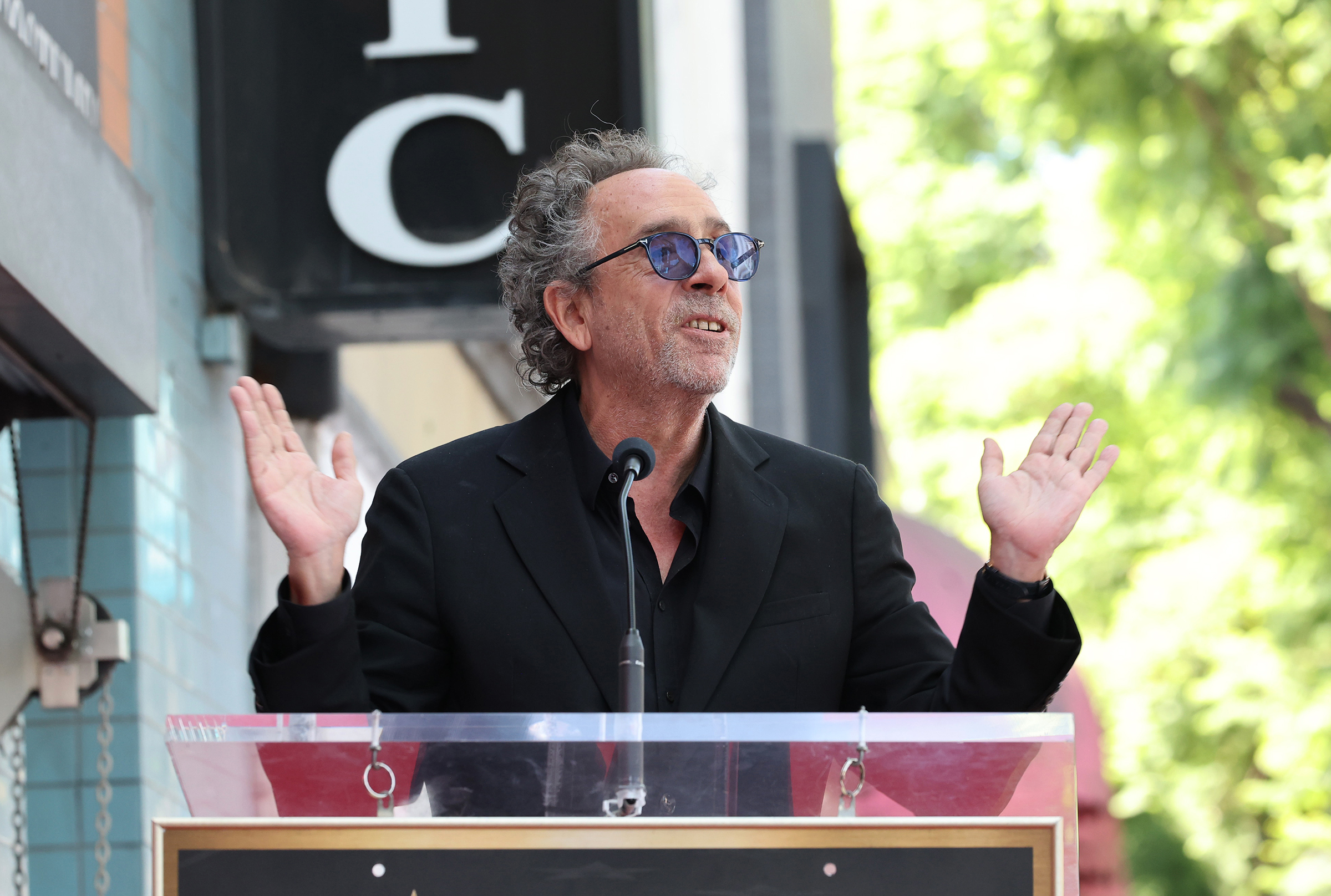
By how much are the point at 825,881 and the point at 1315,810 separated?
446 inches

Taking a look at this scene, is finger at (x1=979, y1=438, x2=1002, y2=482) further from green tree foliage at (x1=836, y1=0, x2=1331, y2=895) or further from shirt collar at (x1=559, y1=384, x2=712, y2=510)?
green tree foliage at (x1=836, y1=0, x2=1331, y2=895)

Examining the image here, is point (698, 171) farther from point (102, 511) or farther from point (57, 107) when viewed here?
point (102, 511)

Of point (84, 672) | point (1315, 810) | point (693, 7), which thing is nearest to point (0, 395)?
point (84, 672)

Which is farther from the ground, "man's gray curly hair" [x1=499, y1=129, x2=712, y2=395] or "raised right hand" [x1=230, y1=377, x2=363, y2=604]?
"man's gray curly hair" [x1=499, y1=129, x2=712, y2=395]

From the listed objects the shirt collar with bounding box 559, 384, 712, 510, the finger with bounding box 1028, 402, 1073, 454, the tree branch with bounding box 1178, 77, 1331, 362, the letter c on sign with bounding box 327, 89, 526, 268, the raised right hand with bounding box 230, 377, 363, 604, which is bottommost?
the raised right hand with bounding box 230, 377, 363, 604

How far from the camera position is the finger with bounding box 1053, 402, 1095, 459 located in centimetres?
272

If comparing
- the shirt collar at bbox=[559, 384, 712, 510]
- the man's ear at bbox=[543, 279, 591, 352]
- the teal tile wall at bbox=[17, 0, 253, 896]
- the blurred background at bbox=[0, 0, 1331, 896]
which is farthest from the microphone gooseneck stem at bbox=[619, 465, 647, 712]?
the teal tile wall at bbox=[17, 0, 253, 896]

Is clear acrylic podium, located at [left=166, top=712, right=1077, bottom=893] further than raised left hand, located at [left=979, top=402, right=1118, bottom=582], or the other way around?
raised left hand, located at [left=979, top=402, right=1118, bottom=582]

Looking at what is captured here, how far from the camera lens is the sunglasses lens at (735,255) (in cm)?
307

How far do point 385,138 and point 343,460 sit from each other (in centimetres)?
333

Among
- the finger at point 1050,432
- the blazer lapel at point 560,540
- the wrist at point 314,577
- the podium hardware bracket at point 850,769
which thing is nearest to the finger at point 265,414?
the wrist at point 314,577

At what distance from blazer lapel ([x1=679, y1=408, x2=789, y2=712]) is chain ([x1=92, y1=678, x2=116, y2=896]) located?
2.02 m

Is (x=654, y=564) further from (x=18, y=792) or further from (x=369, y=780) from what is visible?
(x=18, y=792)

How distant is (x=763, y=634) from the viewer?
2934mm
